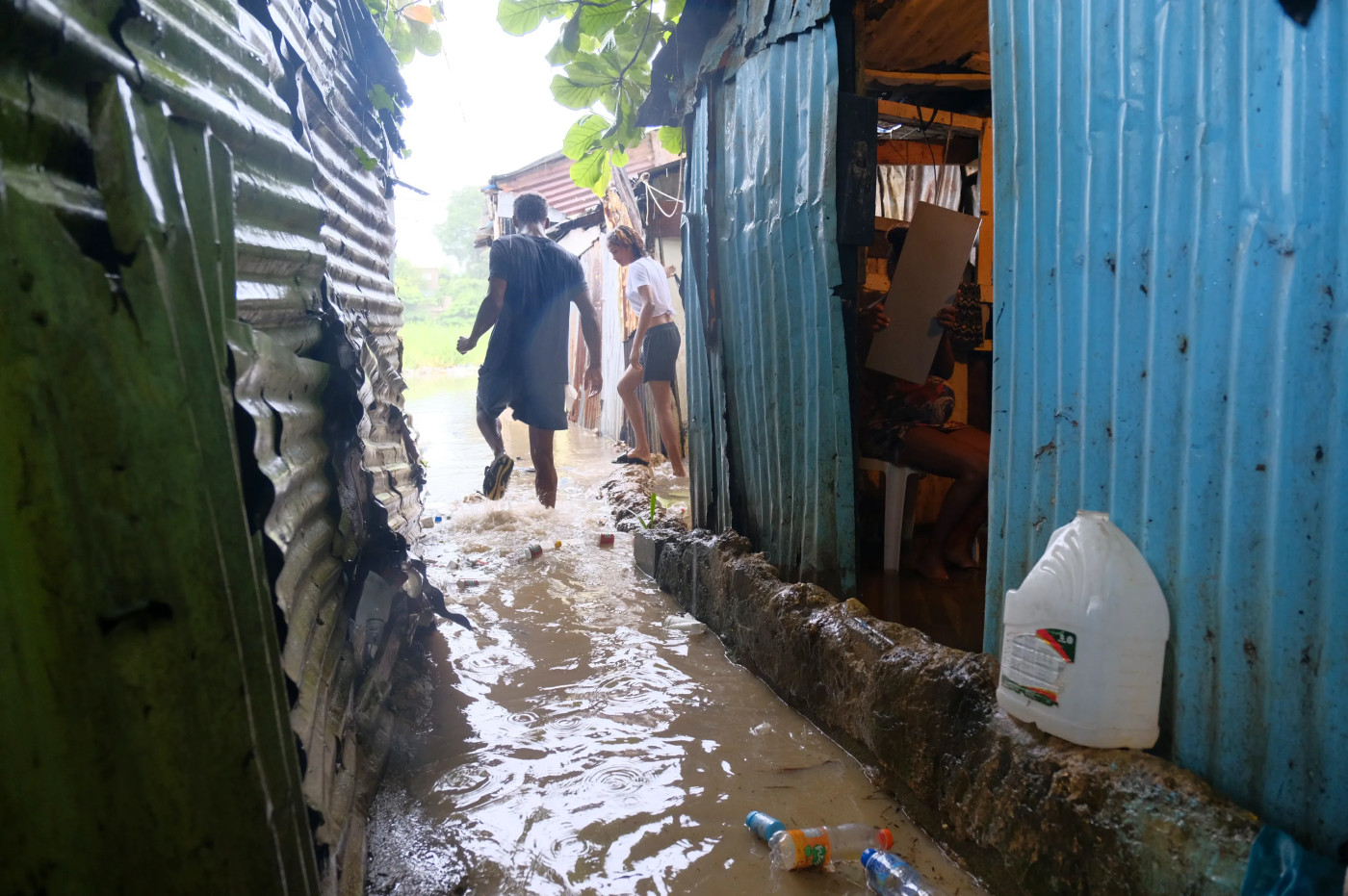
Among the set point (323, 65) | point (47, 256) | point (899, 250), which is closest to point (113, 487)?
point (47, 256)

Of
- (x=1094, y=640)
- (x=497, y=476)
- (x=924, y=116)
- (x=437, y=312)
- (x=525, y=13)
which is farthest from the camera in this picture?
(x=437, y=312)

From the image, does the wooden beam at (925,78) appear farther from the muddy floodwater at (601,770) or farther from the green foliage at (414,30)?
the muddy floodwater at (601,770)

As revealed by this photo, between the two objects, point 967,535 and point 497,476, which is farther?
point 497,476

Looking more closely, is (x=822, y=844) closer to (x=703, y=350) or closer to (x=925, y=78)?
(x=703, y=350)

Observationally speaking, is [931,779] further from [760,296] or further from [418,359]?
[418,359]

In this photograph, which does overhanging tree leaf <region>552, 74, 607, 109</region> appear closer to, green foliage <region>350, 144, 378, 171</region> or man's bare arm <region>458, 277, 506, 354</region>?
man's bare arm <region>458, 277, 506, 354</region>

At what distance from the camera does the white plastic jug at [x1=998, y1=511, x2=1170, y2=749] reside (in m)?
1.69

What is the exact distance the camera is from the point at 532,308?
234 inches

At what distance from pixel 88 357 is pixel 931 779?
2263mm

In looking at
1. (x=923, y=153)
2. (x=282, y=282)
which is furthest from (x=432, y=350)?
(x=282, y=282)

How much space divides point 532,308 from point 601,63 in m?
1.84

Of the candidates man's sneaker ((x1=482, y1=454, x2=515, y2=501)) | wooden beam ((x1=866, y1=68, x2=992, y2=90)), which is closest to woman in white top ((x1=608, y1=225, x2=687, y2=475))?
man's sneaker ((x1=482, y1=454, x2=515, y2=501))

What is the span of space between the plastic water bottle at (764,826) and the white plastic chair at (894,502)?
1998 mm

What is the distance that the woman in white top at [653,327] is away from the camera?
752 centimetres
